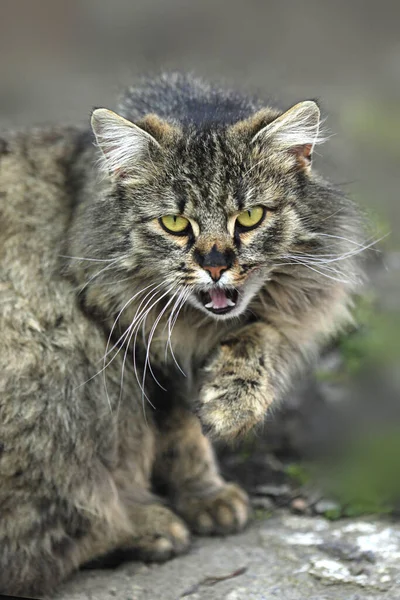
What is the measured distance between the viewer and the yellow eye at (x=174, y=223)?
282 centimetres

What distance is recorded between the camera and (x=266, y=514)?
3.61 metres

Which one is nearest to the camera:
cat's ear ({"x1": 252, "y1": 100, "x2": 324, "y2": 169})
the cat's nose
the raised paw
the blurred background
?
the cat's nose

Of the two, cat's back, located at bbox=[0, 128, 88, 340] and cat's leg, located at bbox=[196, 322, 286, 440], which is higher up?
cat's back, located at bbox=[0, 128, 88, 340]

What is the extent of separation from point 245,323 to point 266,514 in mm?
928

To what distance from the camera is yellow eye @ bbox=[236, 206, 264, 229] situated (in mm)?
2793

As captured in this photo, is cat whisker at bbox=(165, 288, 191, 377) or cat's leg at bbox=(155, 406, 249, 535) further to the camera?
cat's leg at bbox=(155, 406, 249, 535)

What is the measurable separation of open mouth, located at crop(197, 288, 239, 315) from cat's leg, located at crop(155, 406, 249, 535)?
2.18ft

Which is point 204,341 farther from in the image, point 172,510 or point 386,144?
point 386,144

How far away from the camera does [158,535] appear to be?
3303 millimetres

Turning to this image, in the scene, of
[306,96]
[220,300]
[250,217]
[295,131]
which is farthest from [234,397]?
[306,96]

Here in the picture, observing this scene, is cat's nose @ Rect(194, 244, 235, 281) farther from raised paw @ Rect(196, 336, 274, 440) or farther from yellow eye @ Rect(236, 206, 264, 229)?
raised paw @ Rect(196, 336, 274, 440)

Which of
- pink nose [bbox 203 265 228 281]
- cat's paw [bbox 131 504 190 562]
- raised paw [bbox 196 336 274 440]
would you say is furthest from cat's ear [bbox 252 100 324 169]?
cat's paw [bbox 131 504 190 562]

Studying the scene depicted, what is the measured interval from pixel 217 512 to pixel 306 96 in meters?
2.53

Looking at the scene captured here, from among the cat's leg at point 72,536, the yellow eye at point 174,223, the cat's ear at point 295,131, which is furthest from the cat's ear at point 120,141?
the cat's leg at point 72,536
